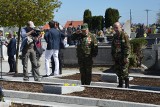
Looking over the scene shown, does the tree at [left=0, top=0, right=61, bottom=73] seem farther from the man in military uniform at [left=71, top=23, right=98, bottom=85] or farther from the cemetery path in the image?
the man in military uniform at [left=71, top=23, right=98, bottom=85]

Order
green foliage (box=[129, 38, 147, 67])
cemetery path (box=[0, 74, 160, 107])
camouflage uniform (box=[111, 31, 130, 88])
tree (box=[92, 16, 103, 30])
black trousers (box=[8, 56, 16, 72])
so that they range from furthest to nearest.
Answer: tree (box=[92, 16, 103, 30])
black trousers (box=[8, 56, 16, 72])
green foliage (box=[129, 38, 147, 67])
camouflage uniform (box=[111, 31, 130, 88])
cemetery path (box=[0, 74, 160, 107])

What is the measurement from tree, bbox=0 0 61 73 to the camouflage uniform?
5744mm

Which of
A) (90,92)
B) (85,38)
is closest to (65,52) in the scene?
(85,38)

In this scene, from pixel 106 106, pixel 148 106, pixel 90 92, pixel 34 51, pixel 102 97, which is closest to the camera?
pixel 148 106

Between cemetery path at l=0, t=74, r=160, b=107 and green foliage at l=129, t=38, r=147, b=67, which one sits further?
green foliage at l=129, t=38, r=147, b=67

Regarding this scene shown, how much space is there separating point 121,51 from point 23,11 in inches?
238

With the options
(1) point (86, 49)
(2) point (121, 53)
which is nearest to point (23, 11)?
→ (1) point (86, 49)

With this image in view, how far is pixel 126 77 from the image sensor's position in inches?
420

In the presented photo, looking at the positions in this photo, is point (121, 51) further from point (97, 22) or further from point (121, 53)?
point (97, 22)

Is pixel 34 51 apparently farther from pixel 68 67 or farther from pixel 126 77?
pixel 68 67

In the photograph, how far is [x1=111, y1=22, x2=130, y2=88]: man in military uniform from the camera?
10.5m

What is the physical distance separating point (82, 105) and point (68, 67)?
9948 millimetres

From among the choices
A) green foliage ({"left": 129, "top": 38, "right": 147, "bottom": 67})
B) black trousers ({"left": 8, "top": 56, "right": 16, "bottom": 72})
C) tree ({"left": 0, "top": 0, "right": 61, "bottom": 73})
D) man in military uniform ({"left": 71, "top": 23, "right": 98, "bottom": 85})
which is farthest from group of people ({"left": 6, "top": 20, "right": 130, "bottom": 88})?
green foliage ({"left": 129, "top": 38, "right": 147, "bottom": 67})

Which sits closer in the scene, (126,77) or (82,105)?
(82,105)
